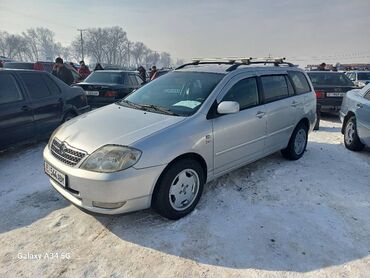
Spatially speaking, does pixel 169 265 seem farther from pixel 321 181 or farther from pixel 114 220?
pixel 321 181

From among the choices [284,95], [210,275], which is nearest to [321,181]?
[284,95]

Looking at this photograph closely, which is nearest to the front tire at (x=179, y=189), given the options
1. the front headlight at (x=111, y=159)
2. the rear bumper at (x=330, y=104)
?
the front headlight at (x=111, y=159)

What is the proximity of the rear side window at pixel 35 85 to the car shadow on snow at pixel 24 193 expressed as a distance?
3.71 feet

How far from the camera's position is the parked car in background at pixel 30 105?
503cm

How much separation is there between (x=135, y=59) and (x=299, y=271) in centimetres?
12829

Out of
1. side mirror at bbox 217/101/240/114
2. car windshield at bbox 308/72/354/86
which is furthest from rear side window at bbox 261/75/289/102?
car windshield at bbox 308/72/354/86

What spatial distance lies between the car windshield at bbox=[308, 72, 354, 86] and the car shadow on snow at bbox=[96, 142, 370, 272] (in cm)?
653

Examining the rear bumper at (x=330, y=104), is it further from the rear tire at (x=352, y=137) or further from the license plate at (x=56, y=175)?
the license plate at (x=56, y=175)

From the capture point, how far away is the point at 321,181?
15.0 feet

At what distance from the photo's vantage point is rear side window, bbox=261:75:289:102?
4.65m

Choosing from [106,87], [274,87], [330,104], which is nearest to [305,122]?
[274,87]

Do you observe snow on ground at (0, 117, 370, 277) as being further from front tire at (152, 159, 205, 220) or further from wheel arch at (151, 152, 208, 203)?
wheel arch at (151, 152, 208, 203)

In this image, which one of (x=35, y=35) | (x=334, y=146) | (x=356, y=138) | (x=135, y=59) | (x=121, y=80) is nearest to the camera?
(x=356, y=138)

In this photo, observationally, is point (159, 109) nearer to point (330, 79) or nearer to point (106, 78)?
point (106, 78)
